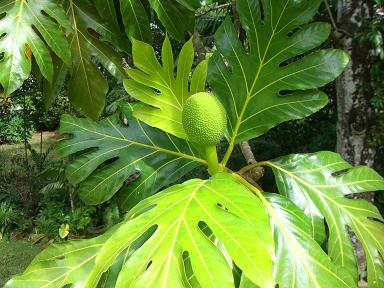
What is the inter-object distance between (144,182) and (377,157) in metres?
2.76

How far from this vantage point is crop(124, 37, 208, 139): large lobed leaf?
97 centimetres

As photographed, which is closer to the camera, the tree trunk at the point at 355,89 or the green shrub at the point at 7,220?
the tree trunk at the point at 355,89

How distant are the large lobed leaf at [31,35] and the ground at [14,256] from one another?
294 centimetres

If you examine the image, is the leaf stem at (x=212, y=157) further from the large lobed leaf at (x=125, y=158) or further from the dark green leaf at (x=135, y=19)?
the dark green leaf at (x=135, y=19)

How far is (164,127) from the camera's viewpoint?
1.01 m

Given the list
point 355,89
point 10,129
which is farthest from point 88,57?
point 10,129

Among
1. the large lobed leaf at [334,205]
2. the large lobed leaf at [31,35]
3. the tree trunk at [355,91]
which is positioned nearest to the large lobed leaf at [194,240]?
the large lobed leaf at [334,205]

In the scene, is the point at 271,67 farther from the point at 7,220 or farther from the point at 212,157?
the point at 7,220

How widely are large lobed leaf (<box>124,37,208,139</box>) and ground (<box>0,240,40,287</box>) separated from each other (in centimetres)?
298

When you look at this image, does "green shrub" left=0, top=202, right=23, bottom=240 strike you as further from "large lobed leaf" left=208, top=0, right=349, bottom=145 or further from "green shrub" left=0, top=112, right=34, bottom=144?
"large lobed leaf" left=208, top=0, right=349, bottom=145

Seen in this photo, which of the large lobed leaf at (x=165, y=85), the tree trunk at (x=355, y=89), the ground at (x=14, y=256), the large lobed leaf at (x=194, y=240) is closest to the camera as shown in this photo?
the large lobed leaf at (x=194, y=240)

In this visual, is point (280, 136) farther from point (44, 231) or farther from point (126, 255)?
point (126, 255)

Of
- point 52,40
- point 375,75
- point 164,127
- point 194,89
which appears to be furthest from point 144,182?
point 375,75

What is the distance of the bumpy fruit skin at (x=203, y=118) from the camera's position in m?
0.84
